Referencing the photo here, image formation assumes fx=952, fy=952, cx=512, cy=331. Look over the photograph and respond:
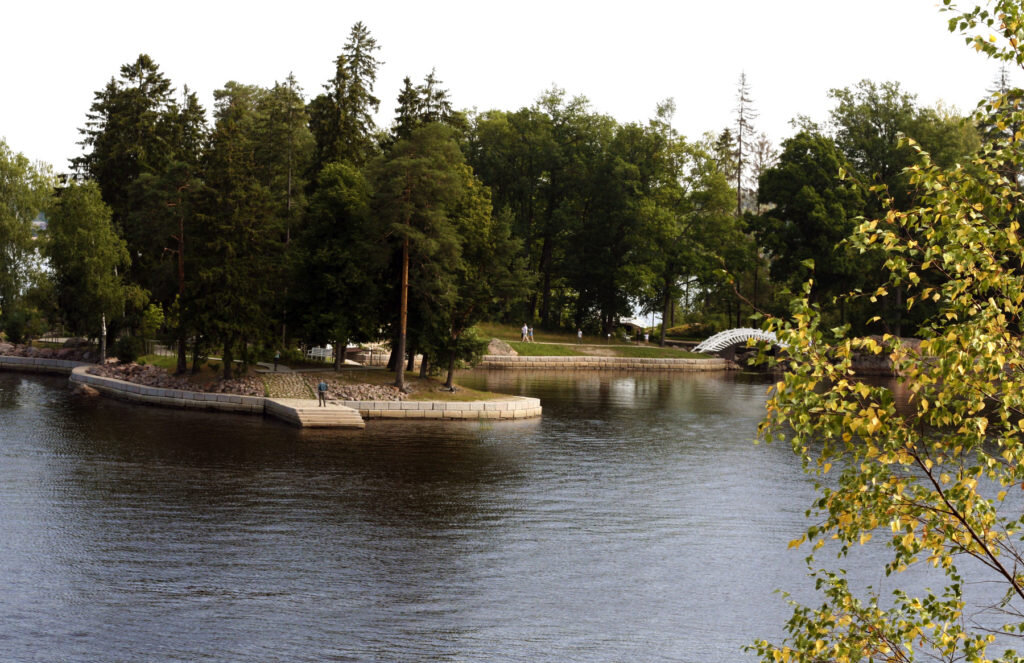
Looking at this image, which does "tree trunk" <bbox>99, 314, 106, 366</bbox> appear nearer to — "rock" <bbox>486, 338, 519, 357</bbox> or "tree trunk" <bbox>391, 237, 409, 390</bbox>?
"tree trunk" <bbox>391, 237, 409, 390</bbox>

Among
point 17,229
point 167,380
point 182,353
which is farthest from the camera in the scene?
point 17,229

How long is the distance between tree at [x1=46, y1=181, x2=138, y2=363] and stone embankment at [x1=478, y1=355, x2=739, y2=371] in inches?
1093

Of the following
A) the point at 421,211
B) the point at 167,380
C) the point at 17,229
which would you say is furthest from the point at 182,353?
the point at 17,229

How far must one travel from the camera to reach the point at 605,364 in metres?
77.1

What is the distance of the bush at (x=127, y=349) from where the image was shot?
5641 cm

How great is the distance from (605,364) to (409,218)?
34.6 metres

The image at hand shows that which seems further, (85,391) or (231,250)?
(85,391)

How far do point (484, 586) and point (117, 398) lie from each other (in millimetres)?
33719

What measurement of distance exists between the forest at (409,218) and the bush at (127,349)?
0.32 feet

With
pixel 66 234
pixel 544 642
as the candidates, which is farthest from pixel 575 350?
pixel 544 642

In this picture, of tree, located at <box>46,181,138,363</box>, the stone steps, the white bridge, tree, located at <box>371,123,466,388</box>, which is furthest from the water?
the white bridge

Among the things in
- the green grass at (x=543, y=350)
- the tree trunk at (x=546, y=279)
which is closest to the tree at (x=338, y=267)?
the green grass at (x=543, y=350)

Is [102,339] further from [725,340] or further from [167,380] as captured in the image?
[725,340]

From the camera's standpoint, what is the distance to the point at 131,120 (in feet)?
219
